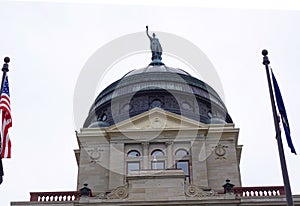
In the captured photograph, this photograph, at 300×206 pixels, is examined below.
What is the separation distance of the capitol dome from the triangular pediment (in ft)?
7.39

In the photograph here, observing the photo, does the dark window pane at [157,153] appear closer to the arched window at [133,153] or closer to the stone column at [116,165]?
the arched window at [133,153]

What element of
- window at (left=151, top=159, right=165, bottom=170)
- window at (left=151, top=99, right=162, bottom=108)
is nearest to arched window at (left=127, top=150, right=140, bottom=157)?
window at (left=151, top=159, right=165, bottom=170)

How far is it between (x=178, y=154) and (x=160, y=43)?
18.3 metres

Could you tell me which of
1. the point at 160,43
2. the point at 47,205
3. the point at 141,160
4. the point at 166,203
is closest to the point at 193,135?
the point at 141,160

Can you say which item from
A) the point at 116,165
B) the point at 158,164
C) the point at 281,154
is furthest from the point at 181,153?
the point at 281,154

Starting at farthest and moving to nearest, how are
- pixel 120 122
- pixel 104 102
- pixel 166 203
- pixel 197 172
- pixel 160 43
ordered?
1. pixel 160 43
2. pixel 104 102
3. pixel 120 122
4. pixel 197 172
5. pixel 166 203

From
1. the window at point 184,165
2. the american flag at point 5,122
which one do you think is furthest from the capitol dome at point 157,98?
the american flag at point 5,122

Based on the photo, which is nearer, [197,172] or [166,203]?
[166,203]

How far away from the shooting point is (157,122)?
39531mm

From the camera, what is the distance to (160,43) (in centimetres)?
5366

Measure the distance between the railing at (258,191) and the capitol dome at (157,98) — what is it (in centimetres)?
1079

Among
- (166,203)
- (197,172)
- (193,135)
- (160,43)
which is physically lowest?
(166,203)

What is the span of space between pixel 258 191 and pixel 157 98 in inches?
598

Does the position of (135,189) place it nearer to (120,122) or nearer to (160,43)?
(120,122)
